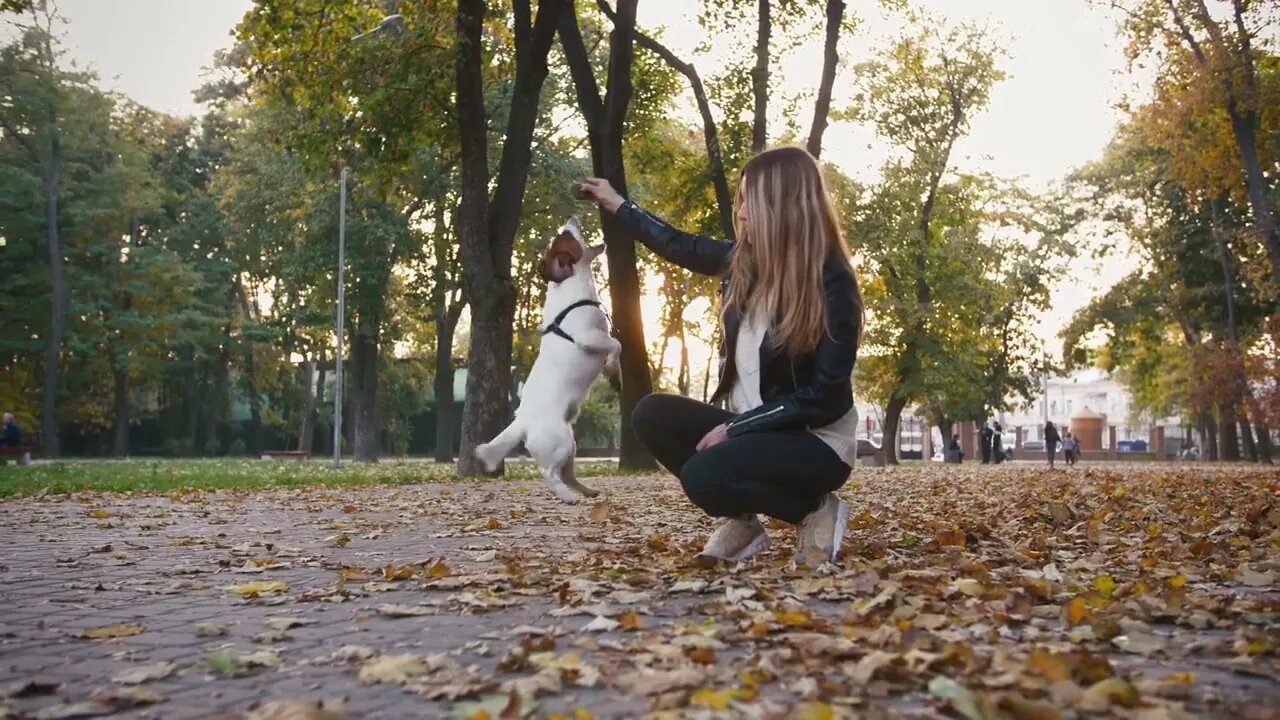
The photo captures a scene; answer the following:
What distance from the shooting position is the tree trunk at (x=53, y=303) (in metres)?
37.4

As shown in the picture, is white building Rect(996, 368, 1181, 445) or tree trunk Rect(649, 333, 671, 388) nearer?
tree trunk Rect(649, 333, 671, 388)

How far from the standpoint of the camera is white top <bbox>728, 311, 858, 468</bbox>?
218 inches

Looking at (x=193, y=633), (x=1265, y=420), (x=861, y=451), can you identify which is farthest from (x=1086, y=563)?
(x=861, y=451)

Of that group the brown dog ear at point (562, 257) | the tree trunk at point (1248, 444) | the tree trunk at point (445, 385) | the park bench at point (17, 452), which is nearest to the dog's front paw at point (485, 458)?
the brown dog ear at point (562, 257)

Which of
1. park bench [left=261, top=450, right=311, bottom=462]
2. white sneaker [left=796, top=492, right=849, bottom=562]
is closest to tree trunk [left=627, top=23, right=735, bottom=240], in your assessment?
white sneaker [left=796, top=492, right=849, bottom=562]

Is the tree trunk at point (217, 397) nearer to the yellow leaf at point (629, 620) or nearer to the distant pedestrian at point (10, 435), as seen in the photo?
the distant pedestrian at point (10, 435)

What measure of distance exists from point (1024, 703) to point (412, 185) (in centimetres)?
3192

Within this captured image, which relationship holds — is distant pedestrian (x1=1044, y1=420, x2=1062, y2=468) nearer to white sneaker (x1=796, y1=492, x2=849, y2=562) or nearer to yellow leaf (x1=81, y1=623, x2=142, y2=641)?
white sneaker (x1=796, y1=492, x2=849, y2=562)

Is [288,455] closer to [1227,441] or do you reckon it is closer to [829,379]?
[1227,441]

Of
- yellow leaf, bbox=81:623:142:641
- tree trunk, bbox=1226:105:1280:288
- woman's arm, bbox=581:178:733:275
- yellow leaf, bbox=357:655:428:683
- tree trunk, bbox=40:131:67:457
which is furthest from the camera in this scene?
tree trunk, bbox=40:131:67:457

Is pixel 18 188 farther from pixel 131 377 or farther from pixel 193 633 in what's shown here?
pixel 193 633

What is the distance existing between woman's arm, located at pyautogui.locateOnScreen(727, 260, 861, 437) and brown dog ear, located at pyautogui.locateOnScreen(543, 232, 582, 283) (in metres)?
4.82

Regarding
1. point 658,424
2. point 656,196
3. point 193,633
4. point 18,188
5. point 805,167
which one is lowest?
point 193,633

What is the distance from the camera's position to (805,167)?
220 inches
